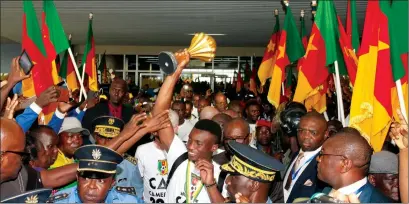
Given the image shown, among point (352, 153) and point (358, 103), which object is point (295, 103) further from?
point (352, 153)

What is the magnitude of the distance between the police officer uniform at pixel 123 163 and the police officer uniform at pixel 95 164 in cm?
127

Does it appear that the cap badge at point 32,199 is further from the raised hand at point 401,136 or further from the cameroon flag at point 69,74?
the cameroon flag at point 69,74

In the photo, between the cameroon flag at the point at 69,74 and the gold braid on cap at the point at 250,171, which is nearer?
the gold braid on cap at the point at 250,171

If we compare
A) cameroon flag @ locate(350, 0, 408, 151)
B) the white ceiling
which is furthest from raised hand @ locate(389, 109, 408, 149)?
the white ceiling

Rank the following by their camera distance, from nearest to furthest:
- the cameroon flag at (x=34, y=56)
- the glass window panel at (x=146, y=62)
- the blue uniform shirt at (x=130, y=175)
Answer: the blue uniform shirt at (x=130, y=175) → the cameroon flag at (x=34, y=56) → the glass window panel at (x=146, y=62)

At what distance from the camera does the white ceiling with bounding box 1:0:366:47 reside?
14195 mm

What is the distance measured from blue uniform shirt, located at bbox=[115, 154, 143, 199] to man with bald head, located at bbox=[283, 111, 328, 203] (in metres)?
1.28

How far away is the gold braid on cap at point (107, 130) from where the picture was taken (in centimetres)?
526

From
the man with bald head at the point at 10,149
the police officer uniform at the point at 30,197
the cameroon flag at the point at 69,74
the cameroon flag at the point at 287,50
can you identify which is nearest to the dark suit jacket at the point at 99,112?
the cameroon flag at the point at 69,74

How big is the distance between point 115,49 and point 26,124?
2178 centimetres

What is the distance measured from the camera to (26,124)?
15.6ft

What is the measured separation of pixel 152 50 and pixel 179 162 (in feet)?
72.6

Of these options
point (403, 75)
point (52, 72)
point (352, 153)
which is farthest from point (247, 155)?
point (52, 72)

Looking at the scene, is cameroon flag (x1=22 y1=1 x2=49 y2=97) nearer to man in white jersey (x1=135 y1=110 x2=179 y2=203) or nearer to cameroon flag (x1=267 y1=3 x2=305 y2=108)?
man in white jersey (x1=135 y1=110 x2=179 y2=203)
